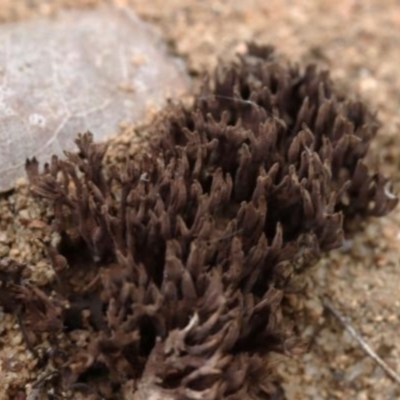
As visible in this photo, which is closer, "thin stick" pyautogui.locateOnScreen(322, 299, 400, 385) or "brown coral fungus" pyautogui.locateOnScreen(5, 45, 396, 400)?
"brown coral fungus" pyautogui.locateOnScreen(5, 45, 396, 400)

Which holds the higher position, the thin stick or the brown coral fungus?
the brown coral fungus

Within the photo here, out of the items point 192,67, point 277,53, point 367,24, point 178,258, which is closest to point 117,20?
point 192,67

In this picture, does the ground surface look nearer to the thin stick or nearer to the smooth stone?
the thin stick

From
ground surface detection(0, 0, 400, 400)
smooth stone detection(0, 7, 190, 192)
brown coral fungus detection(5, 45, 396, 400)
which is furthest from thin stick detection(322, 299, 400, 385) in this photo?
smooth stone detection(0, 7, 190, 192)

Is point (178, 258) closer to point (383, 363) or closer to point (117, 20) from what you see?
point (383, 363)

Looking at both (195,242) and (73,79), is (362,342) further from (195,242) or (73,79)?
(73,79)

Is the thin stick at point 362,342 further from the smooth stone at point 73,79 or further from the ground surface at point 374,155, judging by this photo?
the smooth stone at point 73,79
